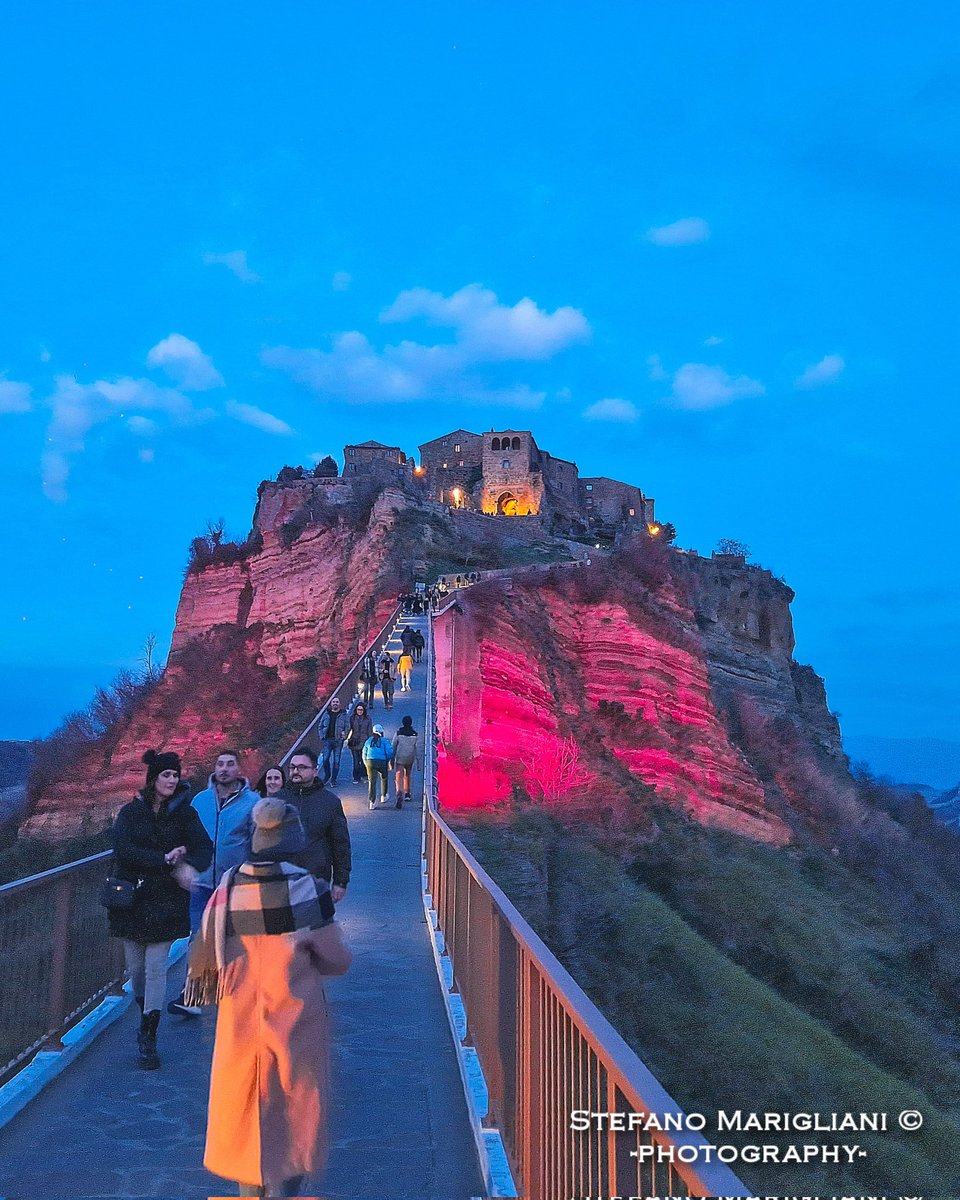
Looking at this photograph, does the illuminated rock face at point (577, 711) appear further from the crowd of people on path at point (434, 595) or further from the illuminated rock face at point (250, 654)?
the illuminated rock face at point (250, 654)

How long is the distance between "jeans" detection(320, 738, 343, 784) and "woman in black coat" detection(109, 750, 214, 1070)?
1205 cm

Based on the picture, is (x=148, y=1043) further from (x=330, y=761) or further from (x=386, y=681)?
(x=386, y=681)

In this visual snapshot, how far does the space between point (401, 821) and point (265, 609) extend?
4089cm

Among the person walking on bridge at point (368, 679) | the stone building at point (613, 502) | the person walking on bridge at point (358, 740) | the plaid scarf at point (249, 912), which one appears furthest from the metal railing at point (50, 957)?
the stone building at point (613, 502)

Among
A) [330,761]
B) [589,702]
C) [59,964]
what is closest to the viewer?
[59,964]

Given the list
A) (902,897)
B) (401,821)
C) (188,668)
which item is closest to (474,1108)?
(401,821)

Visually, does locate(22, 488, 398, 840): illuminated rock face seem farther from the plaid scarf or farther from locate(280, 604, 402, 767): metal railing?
the plaid scarf

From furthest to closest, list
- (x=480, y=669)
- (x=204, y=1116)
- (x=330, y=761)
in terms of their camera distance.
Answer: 1. (x=480, y=669)
2. (x=330, y=761)
3. (x=204, y=1116)

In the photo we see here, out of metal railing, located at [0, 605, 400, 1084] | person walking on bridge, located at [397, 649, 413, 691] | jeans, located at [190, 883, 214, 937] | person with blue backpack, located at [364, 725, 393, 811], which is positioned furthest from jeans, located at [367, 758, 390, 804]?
person walking on bridge, located at [397, 649, 413, 691]

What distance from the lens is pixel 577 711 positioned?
36.1m

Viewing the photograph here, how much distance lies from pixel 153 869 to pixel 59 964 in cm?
119

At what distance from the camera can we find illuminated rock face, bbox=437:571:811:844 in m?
26.0

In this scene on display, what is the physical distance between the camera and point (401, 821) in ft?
54.4

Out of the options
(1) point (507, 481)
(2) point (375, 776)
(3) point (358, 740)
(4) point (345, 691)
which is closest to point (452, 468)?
(1) point (507, 481)
